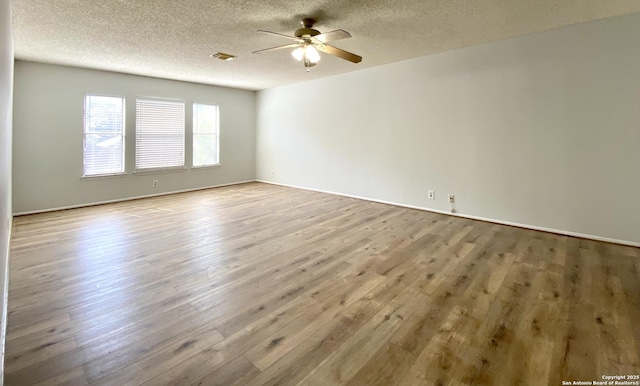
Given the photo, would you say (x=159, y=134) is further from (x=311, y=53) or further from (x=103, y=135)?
(x=311, y=53)

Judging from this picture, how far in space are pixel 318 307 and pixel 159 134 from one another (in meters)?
5.87

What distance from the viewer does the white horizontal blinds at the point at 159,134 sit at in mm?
6156

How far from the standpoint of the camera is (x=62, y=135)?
5.18m

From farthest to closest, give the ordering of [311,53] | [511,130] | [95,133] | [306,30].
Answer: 1. [95,133]
2. [511,130]
3. [311,53]
4. [306,30]


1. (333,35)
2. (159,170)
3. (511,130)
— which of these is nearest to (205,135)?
(159,170)

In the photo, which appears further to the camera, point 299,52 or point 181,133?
point 181,133

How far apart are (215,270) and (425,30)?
3.70 meters

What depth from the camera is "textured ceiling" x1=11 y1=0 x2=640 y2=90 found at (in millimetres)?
3021

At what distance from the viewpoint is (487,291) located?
2.43 metres

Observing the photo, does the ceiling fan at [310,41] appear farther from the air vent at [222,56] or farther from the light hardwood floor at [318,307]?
the light hardwood floor at [318,307]

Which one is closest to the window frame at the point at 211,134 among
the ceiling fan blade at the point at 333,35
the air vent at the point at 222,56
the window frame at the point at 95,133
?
the window frame at the point at 95,133

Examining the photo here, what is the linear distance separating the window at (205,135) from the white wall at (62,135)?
49 cm

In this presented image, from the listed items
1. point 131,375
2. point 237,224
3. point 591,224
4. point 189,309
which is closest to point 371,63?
point 237,224

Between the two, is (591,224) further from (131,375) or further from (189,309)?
(131,375)
